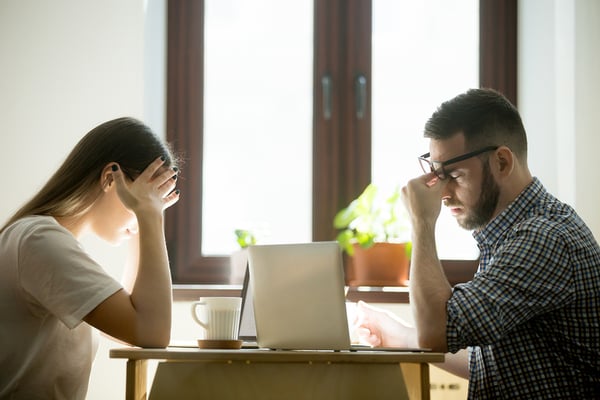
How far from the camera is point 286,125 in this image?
310 cm

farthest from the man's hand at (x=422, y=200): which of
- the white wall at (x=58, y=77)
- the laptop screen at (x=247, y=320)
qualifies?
the white wall at (x=58, y=77)

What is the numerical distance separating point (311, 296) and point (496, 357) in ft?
1.53

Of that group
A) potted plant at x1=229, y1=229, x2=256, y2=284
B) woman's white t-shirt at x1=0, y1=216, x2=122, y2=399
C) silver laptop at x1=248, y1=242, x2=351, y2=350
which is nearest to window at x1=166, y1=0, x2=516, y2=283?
potted plant at x1=229, y1=229, x2=256, y2=284

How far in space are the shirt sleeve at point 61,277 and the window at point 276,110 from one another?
1.48m

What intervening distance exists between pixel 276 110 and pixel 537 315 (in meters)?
1.70

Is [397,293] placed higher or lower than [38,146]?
lower

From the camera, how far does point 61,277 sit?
4.96 feet

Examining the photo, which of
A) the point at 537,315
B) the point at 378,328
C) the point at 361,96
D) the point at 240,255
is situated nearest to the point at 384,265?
the point at 240,255

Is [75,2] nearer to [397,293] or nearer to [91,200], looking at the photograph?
[91,200]

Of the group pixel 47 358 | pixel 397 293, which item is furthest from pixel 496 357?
pixel 397 293

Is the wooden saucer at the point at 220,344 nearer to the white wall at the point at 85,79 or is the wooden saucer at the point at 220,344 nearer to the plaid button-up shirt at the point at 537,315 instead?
the plaid button-up shirt at the point at 537,315

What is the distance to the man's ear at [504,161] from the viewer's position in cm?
184

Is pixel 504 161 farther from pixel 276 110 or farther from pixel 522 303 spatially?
pixel 276 110

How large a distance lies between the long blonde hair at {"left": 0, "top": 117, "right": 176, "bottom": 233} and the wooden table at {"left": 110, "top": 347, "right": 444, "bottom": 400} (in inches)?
18.1
